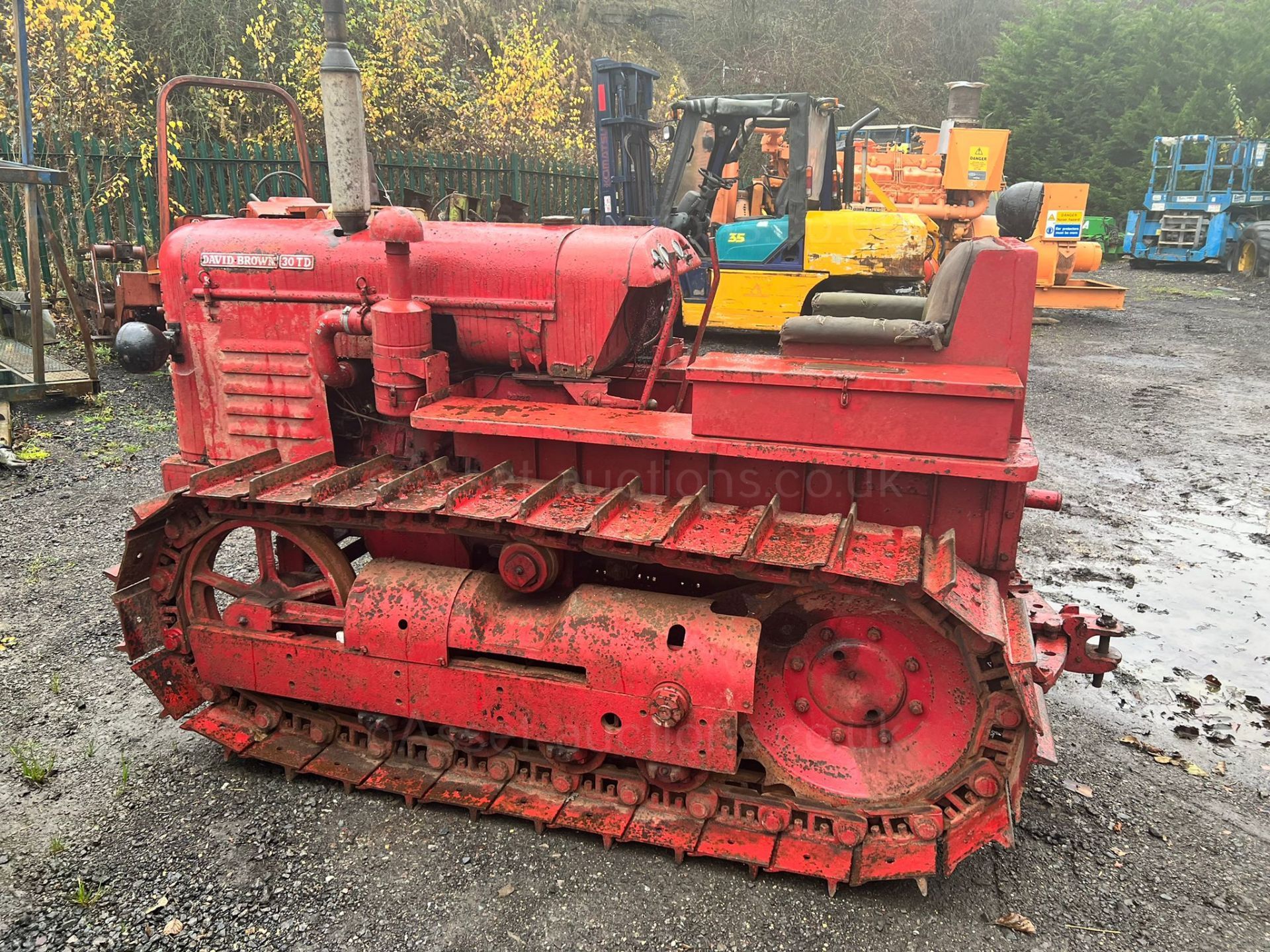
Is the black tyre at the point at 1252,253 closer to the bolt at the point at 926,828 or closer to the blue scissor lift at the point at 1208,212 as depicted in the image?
the blue scissor lift at the point at 1208,212

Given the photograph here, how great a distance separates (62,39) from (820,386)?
1135 centimetres

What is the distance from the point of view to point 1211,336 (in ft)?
45.9

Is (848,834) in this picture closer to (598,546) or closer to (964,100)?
(598,546)

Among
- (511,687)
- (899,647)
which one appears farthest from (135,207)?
(899,647)

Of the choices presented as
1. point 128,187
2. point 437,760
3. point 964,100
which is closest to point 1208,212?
point 964,100

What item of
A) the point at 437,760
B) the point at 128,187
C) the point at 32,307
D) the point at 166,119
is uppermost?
the point at 166,119

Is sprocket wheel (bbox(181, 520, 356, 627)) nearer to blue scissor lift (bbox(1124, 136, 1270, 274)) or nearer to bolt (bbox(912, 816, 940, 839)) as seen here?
bolt (bbox(912, 816, 940, 839))

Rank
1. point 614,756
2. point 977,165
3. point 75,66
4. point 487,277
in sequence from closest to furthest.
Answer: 1. point 614,756
2. point 487,277
3. point 75,66
4. point 977,165

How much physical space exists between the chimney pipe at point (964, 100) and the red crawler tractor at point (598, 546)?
1560 cm

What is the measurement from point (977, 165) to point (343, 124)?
14.1m

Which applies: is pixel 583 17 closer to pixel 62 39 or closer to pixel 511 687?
pixel 62 39

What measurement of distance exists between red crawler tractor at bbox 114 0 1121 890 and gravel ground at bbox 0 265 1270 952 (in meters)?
0.15

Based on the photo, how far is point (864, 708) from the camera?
3307mm

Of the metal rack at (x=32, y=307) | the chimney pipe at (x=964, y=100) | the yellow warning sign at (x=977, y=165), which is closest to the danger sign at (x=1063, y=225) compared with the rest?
the yellow warning sign at (x=977, y=165)
